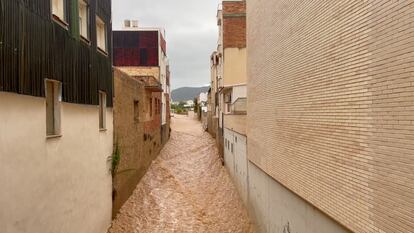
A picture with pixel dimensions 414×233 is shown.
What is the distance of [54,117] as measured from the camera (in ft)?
29.3

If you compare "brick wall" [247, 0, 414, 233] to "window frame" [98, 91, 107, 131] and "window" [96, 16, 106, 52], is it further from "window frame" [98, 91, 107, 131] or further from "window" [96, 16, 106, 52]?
"window" [96, 16, 106, 52]

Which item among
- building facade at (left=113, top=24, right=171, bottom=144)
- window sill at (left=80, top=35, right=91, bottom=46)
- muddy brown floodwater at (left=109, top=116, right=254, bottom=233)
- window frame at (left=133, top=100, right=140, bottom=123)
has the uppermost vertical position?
building facade at (left=113, top=24, right=171, bottom=144)

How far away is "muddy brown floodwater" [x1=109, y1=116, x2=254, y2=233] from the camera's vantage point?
14.9 m

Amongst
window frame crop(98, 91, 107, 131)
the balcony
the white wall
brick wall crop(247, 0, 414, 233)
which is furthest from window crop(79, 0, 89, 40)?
the balcony

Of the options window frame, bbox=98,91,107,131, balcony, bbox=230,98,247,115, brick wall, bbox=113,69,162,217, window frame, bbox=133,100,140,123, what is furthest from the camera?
window frame, bbox=133,100,140,123

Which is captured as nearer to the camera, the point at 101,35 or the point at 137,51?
the point at 101,35

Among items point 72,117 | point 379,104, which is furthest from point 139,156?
point 379,104

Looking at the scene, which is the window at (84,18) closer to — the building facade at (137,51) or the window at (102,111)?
the window at (102,111)

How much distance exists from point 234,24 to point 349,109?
2201 cm

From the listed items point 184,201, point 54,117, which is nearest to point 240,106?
point 184,201

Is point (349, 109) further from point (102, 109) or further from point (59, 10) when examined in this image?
point (102, 109)

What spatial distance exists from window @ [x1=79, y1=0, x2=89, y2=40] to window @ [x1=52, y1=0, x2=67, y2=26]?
1.52m

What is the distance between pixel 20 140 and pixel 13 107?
0.65 m

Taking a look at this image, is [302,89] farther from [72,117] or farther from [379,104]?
[72,117]
